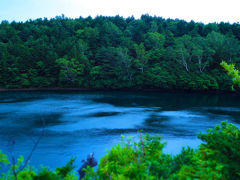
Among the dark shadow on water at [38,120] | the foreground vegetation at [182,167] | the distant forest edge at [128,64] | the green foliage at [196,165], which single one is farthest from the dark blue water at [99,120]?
the distant forest edge at [128,64]

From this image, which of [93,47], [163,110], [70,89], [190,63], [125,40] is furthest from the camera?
[93,47]

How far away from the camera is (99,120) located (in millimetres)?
18375

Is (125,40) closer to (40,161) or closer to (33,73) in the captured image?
(33,73)

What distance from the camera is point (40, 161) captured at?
1114 centimetres

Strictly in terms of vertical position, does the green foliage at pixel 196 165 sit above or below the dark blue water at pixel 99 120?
above

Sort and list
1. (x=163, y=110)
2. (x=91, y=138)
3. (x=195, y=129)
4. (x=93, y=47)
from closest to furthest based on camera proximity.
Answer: (x=91, y=138)
(x=195, y=129)
(x=163, y=110)
(x=93, y=47)

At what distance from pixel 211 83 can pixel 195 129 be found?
56.6ft

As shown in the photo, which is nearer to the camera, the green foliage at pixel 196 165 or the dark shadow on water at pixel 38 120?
the green foliage at pixel 196 165

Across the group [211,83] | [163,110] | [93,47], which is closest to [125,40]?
[93,47]

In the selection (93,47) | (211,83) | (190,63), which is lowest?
(211,83)

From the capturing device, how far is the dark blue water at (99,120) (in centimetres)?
1279

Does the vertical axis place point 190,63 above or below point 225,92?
above

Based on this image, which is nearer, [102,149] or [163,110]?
[102,149]

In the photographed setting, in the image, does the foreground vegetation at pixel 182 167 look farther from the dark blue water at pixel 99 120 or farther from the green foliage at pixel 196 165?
the dark blue water at pixel 99 120
